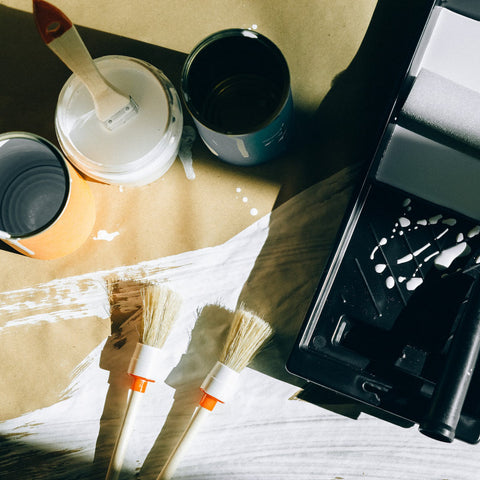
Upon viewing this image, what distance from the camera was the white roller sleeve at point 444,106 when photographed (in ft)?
1.73

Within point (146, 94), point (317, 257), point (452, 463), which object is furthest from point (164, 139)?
point (452, 463)

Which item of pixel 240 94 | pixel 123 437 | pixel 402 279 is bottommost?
pixel 123 437

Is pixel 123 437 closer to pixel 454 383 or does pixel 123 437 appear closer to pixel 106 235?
pixel 106 235

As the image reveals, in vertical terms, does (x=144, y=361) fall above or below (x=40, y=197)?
below

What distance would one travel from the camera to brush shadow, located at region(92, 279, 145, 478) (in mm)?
590

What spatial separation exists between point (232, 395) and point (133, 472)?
0.15 meters

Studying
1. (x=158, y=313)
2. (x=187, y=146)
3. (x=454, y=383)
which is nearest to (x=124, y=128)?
(x=187, y=146)

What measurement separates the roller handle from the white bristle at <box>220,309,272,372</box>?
199 mm

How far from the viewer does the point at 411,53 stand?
1.76 feet

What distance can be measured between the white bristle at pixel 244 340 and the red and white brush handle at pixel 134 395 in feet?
0.27

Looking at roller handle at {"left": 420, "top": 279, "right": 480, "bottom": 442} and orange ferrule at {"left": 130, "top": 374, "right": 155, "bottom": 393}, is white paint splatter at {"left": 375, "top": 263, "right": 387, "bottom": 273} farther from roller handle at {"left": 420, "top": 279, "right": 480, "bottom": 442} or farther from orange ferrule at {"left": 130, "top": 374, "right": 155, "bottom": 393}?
orange ferrule at {"left": 130, "top": 374, "right": 155, "bottom": 393}

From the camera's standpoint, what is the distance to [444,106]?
53cm

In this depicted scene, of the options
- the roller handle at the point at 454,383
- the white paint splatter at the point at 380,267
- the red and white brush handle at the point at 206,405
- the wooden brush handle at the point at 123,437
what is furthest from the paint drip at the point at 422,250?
the wooden brush handle at the point at 123,437

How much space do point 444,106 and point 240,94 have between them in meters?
0.23
